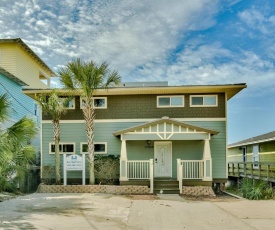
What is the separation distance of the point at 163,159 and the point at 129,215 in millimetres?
8726

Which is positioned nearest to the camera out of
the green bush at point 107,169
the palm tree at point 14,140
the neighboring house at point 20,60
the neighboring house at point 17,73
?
the palm tree at point 14,140

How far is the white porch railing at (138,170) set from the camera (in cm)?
1719

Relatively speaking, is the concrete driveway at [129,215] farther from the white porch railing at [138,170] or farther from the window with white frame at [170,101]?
the window with white frame at [170,101]

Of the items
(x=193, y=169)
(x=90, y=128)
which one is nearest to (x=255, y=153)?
(x=193, y=169)

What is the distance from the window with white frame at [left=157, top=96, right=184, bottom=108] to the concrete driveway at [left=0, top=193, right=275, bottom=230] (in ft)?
23.6

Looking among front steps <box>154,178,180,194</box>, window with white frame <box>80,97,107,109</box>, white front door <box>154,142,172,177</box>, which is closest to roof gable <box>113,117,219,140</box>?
white front door <box>154,142,172,177</box>

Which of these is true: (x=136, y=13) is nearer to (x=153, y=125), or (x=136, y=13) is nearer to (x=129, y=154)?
(x=153, y=125)

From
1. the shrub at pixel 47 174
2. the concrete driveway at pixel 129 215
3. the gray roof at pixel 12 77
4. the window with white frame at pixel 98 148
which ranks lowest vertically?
the concrete driveway at pixel 129 215

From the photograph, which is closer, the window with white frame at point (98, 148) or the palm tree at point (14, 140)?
the palm tree at point (14, 140)

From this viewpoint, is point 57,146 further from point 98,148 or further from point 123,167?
point 123,167

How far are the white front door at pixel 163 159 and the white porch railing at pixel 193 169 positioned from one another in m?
1.00

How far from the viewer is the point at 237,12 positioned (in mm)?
16375

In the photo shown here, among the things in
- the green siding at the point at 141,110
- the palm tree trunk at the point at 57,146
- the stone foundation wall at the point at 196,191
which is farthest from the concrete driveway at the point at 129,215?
the green siding at the point at 141,110

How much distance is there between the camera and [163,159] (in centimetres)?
1806
